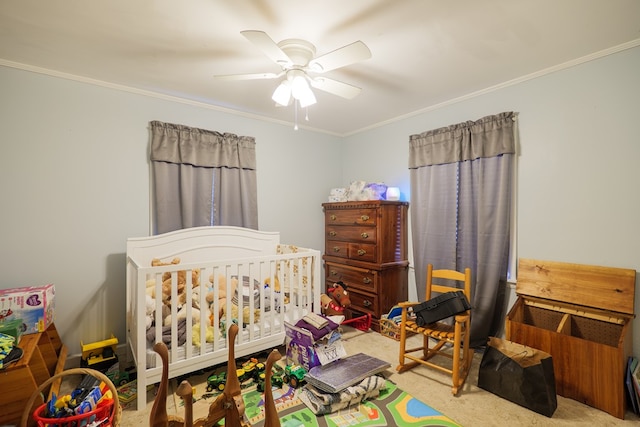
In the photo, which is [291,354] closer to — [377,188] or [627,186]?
[377,188]

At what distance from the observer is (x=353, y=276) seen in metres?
3.40

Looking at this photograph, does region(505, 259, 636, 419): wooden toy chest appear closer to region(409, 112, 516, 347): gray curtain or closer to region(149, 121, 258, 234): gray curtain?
region(409, 112, 516, 347): gray curtain

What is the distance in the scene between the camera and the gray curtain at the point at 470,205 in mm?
2562

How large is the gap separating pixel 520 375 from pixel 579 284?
84cm

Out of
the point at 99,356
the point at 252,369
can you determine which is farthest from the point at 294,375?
the point at 99,356

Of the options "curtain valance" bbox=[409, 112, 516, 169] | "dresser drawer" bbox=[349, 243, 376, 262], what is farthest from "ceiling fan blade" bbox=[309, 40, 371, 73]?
"dresser drawer" bbox=[349, 243, 376, 262]

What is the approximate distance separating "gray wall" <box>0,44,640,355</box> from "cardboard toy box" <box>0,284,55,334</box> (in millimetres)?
355

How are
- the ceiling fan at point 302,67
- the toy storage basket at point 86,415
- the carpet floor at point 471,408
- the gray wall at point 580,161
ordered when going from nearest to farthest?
the toy storage basket at point 86,415 < the ceiling fan at point 302,67 < the carpet floor at point 471,408 < the gray wall at point 580,161

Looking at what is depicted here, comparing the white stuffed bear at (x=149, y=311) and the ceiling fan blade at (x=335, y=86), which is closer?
the ceiling fan blade at (x=335, y=86)

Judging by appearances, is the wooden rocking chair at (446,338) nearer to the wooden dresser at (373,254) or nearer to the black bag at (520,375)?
the black bag at (520,375)

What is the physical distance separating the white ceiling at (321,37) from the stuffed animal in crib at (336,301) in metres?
2.12

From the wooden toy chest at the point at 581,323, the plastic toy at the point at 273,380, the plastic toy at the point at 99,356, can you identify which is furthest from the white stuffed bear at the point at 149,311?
the wooden toy chest at the point at 581,323

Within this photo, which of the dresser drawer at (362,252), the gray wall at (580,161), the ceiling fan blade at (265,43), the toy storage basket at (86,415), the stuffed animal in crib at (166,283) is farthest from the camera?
the dresser drawer at (362,252)

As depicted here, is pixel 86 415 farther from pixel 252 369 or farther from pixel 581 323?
pixel 581 323
